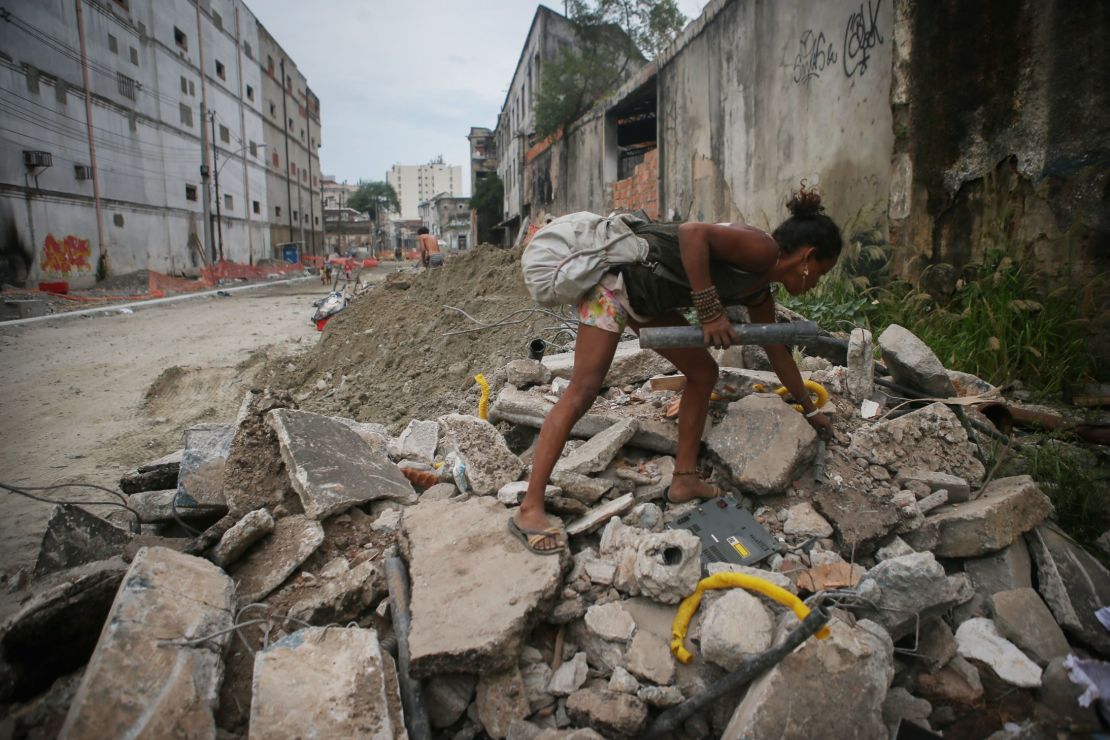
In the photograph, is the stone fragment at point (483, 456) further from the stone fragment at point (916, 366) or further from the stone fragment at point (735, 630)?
the stone fragment at point (916, 366)

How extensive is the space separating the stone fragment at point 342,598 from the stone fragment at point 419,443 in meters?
1.06

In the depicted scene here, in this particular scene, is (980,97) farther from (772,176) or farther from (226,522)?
(226,522)

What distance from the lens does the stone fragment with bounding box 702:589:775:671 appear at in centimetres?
165

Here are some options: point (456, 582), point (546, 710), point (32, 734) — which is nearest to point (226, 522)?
point (32, 734)

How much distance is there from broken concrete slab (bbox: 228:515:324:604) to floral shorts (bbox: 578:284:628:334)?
1.33m

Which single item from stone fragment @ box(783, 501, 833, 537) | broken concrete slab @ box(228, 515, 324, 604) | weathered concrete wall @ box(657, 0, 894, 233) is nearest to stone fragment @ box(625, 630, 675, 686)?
stone fragment @ box(783, 501, 833, 537)

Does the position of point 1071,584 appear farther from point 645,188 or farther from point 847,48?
point 645,188

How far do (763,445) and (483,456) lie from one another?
1211 mm

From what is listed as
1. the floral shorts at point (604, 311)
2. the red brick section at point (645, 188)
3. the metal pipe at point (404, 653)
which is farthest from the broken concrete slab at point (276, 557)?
the red brick section at point (645, 188)

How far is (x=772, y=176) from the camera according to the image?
21.7 ft

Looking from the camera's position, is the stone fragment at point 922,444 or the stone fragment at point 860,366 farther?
the stone fragment at point 860,366

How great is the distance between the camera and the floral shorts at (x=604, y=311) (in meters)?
2.21

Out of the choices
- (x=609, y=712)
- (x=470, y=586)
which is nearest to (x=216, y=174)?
(x=470, y=586)

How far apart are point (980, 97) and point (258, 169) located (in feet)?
115
